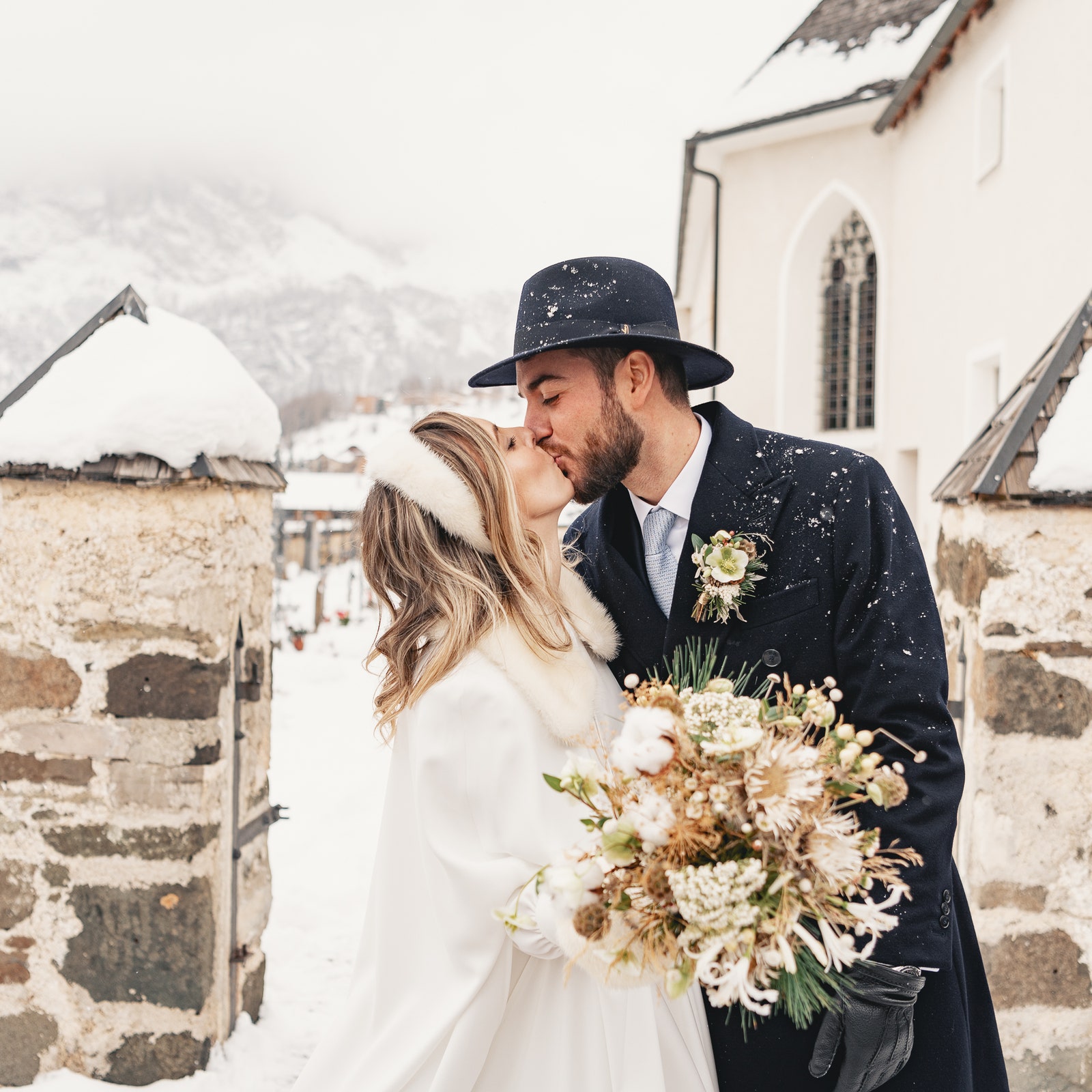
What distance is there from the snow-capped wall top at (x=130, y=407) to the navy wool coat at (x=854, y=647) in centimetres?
153

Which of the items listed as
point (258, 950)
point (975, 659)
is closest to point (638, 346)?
point (975, 659)

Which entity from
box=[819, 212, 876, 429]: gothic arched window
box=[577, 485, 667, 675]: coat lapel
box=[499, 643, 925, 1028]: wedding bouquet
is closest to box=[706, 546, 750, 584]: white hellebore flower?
box=[577, 485, 667, 675]: coat lapel

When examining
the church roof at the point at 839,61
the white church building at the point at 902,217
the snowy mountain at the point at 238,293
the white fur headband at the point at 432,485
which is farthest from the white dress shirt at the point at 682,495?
the snowy mountain at the point at 238,293

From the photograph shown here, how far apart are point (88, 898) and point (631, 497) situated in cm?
225

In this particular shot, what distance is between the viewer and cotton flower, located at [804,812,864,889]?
1.35 metres

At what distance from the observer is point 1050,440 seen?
2797 millimetres

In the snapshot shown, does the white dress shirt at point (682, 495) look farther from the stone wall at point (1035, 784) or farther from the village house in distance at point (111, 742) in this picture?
the village house in distance at point (111, 742)

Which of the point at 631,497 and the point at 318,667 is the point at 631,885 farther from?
the point at 318,667

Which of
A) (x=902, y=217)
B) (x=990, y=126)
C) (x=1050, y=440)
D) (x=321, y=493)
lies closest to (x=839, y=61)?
(x=902, y=217)

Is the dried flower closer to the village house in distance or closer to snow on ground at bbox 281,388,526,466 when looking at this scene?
the village house in distance

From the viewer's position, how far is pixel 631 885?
1.40 meters

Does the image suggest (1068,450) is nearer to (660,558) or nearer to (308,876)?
(660,558)

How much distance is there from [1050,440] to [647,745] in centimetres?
206

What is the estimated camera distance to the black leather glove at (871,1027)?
1765 mm
